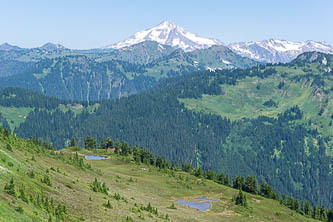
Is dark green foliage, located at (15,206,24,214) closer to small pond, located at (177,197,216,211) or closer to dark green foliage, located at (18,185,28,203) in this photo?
dark green foliage, located at (18,185,28,203)

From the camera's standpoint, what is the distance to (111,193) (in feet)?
301

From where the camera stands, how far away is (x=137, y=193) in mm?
106812

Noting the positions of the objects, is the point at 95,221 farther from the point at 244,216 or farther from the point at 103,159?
the point at 103,159

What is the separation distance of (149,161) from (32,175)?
11247cm

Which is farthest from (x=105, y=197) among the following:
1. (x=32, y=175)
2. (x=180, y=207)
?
(x=180, y=207)

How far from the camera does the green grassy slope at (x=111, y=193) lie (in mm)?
57691

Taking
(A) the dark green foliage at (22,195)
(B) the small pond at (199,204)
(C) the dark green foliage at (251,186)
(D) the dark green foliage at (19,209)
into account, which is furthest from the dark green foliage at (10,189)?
(C) the dark green foliage at (251,186)

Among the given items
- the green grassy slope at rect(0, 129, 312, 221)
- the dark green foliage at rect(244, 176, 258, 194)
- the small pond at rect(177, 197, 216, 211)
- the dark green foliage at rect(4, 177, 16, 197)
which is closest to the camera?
the dark green foliage at rect(4, 177, 16, 197)

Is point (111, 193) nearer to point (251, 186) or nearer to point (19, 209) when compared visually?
point (19, 209)

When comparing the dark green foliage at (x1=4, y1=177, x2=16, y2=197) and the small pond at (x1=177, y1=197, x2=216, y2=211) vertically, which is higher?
the dark green foliage at (x1=4, y1=177, x2=16, y2=197)

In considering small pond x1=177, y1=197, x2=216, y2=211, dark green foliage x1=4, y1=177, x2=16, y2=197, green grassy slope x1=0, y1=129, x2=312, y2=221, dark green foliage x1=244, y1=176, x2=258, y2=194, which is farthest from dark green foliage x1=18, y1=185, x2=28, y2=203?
dark green foliage x1=244, y1=176, x2=258, y2=194

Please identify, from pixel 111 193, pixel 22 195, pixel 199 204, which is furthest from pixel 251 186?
pixel 22 195

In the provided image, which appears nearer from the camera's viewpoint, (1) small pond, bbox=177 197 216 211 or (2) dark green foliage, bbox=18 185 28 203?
(2) dark green foliage, bbox=18 185 28 203

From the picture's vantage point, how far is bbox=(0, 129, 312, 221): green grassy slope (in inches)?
2271
